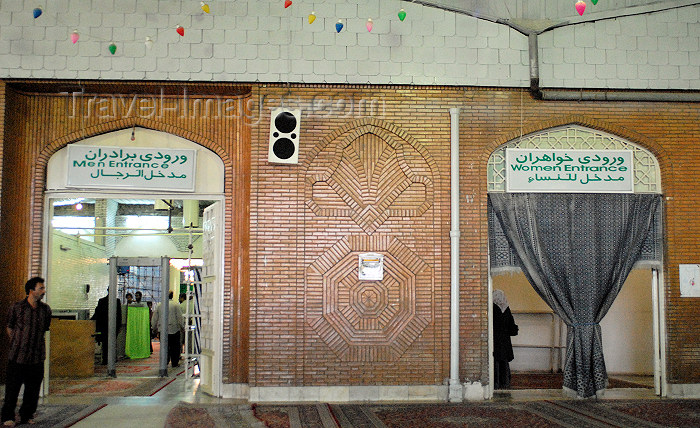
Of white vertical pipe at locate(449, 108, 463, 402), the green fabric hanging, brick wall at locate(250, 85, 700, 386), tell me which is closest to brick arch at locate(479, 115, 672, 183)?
brick wall at locate(250, 85, 700, 386)

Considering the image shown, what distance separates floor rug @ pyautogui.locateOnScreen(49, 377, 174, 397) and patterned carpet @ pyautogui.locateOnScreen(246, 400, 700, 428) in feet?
6.15

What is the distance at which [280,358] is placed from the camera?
332 inches

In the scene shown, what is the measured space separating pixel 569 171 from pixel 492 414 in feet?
10.8

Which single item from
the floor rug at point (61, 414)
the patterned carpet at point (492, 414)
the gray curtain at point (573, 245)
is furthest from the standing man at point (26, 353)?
the gray curtain at point (573, 245)

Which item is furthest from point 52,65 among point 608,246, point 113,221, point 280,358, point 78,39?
point 113,221

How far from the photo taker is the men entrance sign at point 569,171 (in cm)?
893

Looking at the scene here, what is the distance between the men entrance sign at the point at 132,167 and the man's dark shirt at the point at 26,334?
2369 mm

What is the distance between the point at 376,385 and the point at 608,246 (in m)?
3.42

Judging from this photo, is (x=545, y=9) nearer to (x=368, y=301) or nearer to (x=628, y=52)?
(x=628, y=52)

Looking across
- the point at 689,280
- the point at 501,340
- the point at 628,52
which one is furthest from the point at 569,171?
the point at 501,340

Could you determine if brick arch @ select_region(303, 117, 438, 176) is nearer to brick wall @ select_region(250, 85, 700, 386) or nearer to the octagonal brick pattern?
brick wall @ select_region(250, 85, 700, 386)

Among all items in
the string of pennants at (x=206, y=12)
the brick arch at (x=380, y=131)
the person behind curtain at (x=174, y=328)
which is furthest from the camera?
the person behind curtain at (x=174, y=328)

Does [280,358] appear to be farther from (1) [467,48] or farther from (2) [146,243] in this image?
(2) [146,243]

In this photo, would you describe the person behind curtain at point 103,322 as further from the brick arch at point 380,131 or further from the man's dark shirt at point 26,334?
the brick arch at point 380,131
